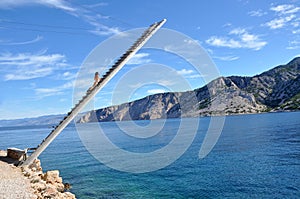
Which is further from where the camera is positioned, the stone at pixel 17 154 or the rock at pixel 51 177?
the stone at pixel 17 154

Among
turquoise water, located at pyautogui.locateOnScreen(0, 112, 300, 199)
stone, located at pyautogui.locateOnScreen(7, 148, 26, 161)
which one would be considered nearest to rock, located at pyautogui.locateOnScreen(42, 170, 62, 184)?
turquoise water, located at pyautogui.locateOnScreen(0, 112, 300, 199)

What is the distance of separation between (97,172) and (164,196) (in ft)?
56.2

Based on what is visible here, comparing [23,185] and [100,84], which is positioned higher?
[100,84]

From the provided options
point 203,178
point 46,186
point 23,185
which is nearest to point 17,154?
point 46,186

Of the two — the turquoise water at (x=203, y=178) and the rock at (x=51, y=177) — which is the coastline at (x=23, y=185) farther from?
the turquoise water at (x=203, y=178)

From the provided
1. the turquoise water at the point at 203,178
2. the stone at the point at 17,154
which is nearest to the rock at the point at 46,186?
the stone at the point at 17,154

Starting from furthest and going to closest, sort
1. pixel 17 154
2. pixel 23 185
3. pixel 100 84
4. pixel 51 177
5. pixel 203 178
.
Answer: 1. pixel 203 178
2. pixel 17 154
3. pixel 51 177
4. pixel 100 84
5. pixel 23 185

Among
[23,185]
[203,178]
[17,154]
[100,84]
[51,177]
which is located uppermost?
[100,84]

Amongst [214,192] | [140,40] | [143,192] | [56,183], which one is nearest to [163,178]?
[143,192]

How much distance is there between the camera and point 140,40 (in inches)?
1183

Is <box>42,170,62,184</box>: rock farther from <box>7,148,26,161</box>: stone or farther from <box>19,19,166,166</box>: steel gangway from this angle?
<box>7,148,26,161</box>: stone

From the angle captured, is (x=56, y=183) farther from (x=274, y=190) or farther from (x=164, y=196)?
(x=274, y=190)

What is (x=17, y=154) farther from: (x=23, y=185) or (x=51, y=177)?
(x=23, y=185)

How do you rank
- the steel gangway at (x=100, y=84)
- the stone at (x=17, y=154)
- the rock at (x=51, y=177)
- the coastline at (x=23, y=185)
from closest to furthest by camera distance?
1. the coastline at (x=23, y=185)
2. the steel gangway at (x=100, y=84)
3. the rock at (x=51, y=177)
4. the stone at (x=17, y=154)
